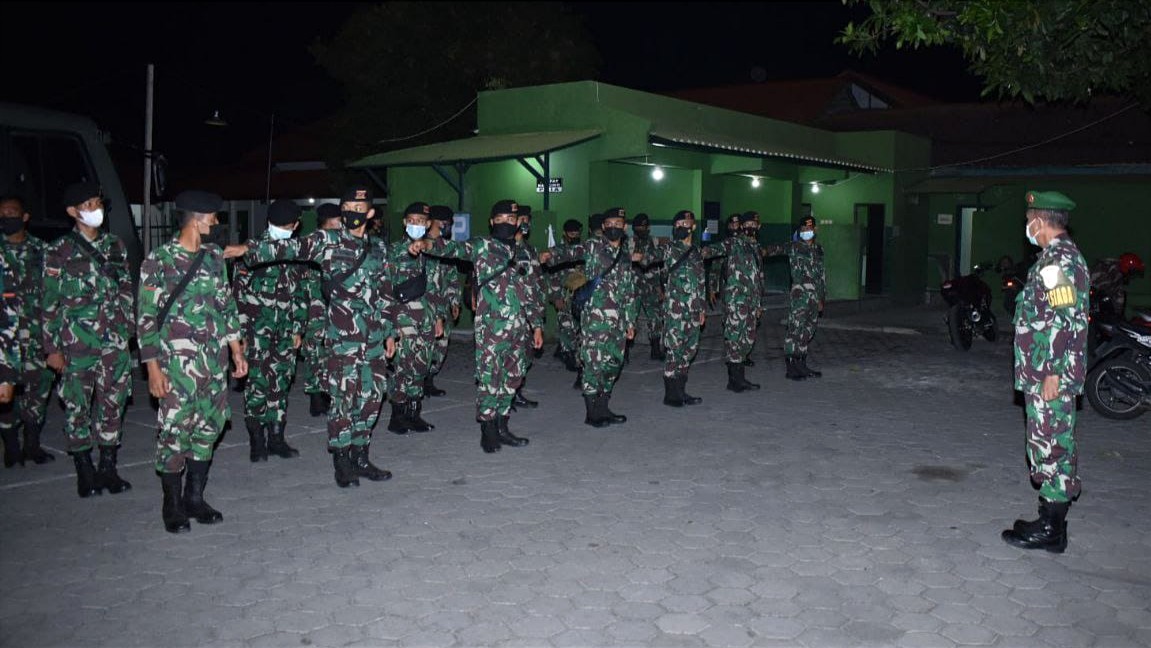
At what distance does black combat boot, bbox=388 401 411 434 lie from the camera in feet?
25.9

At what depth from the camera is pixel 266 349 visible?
6855 mm

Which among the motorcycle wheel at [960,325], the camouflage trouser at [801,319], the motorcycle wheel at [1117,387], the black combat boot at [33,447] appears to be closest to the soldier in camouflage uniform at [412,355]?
the black combat boot at [33,447]

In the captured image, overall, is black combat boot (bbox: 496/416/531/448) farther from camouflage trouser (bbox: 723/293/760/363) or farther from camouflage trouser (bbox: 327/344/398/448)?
camouflage trouser (bbox: 723/293/760/363)

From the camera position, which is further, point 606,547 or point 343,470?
point 343,470

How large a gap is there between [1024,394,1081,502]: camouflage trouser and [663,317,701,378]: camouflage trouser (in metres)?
4.16

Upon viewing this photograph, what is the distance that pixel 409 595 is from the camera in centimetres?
433

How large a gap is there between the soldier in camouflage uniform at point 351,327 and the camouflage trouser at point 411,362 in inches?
66.6

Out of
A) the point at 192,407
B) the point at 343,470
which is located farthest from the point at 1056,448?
the point at 192,407

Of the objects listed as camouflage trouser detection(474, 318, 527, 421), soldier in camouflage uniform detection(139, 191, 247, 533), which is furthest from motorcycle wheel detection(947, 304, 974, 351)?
soldier in camouflage uniform detection(139, 191, 247, 533)

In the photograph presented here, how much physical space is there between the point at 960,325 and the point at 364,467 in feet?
32.6

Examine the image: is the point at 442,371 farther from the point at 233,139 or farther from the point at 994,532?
Result: the point at 233,139

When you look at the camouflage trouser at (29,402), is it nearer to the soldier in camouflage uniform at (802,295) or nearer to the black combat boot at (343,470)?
the black combat boot at (343,470)

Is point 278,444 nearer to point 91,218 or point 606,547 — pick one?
point 91,218

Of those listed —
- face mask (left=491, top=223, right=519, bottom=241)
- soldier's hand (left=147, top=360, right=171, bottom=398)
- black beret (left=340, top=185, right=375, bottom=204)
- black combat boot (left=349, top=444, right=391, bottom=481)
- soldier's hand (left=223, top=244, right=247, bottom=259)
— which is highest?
black beret (left=340, top=185, right=375, bottom=204)
